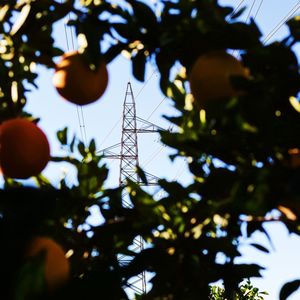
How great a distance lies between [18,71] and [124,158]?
1535 cm

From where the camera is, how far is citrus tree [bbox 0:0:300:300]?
1.25 meters

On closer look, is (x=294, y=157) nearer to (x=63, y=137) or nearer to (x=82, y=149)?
(x=82, y=149)

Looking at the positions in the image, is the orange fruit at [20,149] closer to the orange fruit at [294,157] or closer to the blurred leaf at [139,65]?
the blurred leaf at [139,65]

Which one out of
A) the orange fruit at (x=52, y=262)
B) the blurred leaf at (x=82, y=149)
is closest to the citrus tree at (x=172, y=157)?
the orange fruit at (x=52, y=262)

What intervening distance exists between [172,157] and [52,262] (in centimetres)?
68

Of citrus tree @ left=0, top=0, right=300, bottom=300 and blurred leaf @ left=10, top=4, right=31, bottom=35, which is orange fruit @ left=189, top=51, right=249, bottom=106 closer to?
citrus tree @ left=0, top=0, right=300, bottom=300

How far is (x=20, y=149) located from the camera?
1.53 m

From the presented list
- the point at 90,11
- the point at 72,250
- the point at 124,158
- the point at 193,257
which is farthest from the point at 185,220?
the point at 124,158

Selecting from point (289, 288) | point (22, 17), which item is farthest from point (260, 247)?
point (22, 17)

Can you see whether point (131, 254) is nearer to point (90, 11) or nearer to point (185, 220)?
point (185, 220)

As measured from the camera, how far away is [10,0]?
6.17 ft

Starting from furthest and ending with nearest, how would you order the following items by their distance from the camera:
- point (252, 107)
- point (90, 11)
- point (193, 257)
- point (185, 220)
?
point (90, 11), point (185, 220), point (193, 257), point (252, 107)

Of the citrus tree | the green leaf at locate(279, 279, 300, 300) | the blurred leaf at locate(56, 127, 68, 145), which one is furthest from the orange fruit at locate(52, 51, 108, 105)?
the green leaf at locate(279, 279, 300, 300)

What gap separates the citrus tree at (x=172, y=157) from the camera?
1.25 metres
